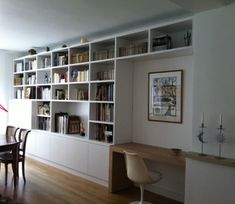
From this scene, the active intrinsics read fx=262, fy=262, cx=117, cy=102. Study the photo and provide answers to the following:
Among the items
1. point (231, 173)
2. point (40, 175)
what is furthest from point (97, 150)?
point (231, 173)

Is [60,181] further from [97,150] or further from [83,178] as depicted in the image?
[97,150]

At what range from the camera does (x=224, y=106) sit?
261 centimetres

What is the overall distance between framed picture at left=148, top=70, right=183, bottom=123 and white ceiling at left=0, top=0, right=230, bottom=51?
846 mm

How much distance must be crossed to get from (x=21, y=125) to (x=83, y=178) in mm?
2344

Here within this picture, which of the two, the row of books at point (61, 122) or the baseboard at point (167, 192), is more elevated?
the row of books at point (61, 122)

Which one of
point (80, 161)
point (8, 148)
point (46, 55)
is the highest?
point (46, 55)

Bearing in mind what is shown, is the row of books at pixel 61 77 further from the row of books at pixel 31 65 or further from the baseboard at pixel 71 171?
the baseboard at pixel 71 171

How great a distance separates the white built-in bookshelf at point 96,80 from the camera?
3.65m

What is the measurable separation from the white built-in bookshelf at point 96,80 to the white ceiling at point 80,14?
236 mm

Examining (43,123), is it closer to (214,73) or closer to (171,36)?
(171,36)

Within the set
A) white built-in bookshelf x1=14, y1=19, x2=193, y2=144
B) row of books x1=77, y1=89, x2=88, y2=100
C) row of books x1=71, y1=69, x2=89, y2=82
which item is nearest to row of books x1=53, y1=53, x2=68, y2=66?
white built-in bookshelf x1=14, y1=19, x2=193, y2=144

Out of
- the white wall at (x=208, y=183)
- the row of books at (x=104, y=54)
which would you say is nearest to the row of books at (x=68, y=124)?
Answer: the row of books at (x=104, y=54)

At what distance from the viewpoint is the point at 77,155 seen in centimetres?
465

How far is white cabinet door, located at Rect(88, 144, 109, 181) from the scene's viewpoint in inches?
162
